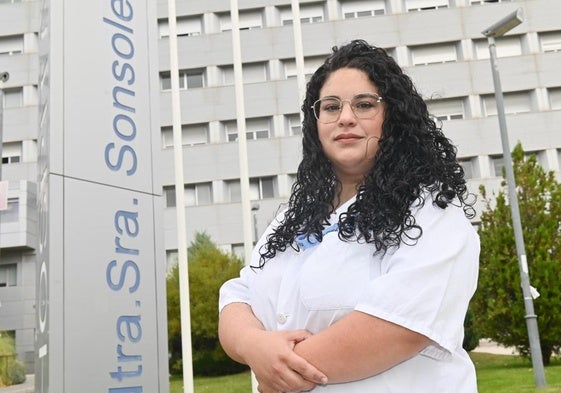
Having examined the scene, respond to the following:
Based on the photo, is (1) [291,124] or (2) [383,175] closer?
(2) [383,175]

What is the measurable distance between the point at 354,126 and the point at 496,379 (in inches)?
539

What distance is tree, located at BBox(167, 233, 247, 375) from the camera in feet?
71.5

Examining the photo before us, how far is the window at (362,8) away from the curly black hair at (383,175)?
1201 inches

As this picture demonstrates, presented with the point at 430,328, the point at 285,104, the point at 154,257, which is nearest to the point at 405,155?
the point at 430,328

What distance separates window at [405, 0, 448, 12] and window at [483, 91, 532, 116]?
194 inches

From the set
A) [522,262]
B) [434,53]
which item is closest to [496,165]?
[434,53]

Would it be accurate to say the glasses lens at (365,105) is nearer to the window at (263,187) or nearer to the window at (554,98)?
the window at (263,187)

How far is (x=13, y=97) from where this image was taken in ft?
104

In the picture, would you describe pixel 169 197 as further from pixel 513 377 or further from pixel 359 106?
pixel 359 106

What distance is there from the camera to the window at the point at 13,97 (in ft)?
104

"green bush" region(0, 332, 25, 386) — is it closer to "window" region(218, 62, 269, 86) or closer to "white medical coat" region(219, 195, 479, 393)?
"window" region(218, 62, 269, 86)

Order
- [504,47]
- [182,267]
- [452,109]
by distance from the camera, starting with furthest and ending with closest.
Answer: [504,47], [452,109], [182,267]

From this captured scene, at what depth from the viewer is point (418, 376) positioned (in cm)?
141

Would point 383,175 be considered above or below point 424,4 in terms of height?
below
